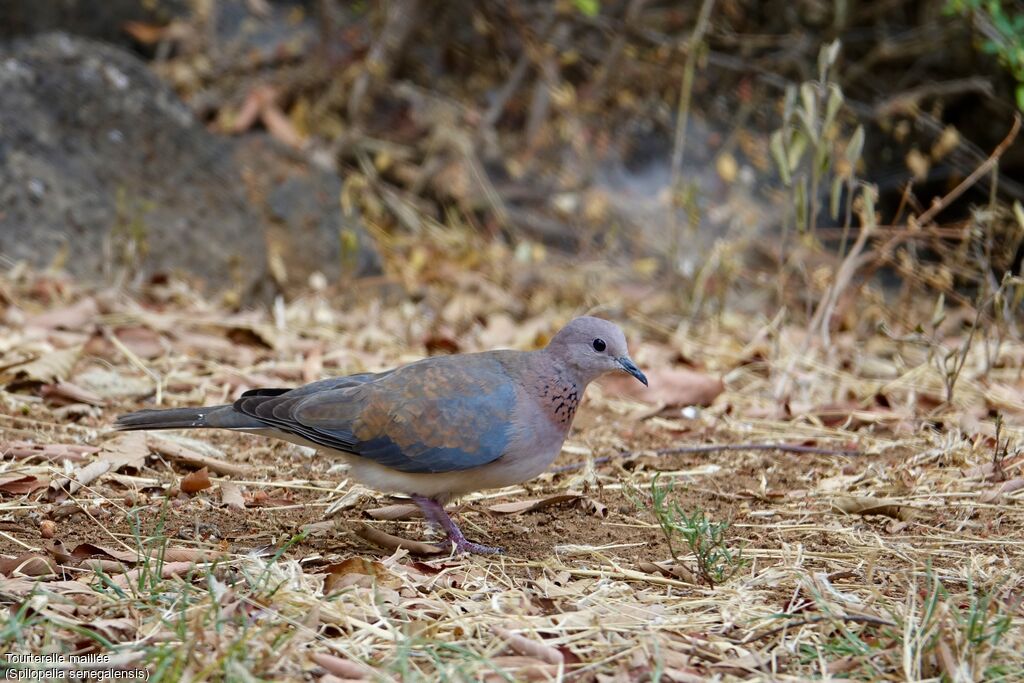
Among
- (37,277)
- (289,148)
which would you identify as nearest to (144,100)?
(289,148)

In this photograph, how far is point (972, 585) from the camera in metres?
3.04

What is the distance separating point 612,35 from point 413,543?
5.51 m

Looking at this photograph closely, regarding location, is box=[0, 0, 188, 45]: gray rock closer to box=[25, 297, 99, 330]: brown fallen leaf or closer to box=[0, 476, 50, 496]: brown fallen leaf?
box=[25, 297, 99, 330]: brown fallen leaf

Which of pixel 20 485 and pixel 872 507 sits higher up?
pixel 872 507

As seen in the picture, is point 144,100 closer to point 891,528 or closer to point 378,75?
point 378,75

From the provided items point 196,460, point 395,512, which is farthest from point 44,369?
point 395,512

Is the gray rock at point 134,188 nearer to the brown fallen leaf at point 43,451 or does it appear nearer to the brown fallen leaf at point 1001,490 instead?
the brown fallen leaf at point 43,451

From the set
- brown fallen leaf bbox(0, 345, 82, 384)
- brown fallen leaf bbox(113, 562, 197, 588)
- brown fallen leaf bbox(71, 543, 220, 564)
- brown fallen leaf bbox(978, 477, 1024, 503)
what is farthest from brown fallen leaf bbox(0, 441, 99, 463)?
brown fallen leaf bbox(978, 477, 1024, 503)

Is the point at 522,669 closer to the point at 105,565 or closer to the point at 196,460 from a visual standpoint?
the point at 105,565

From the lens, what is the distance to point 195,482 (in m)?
3.90

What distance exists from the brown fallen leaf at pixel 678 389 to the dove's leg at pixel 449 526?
1.68 meters

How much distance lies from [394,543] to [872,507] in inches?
63.1

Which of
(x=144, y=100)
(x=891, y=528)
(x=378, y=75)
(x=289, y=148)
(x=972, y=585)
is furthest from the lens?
(x=378, y=75)

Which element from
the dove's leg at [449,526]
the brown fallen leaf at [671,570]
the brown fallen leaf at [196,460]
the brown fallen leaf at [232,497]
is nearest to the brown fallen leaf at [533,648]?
the brown fallen leaf at [671,570]
